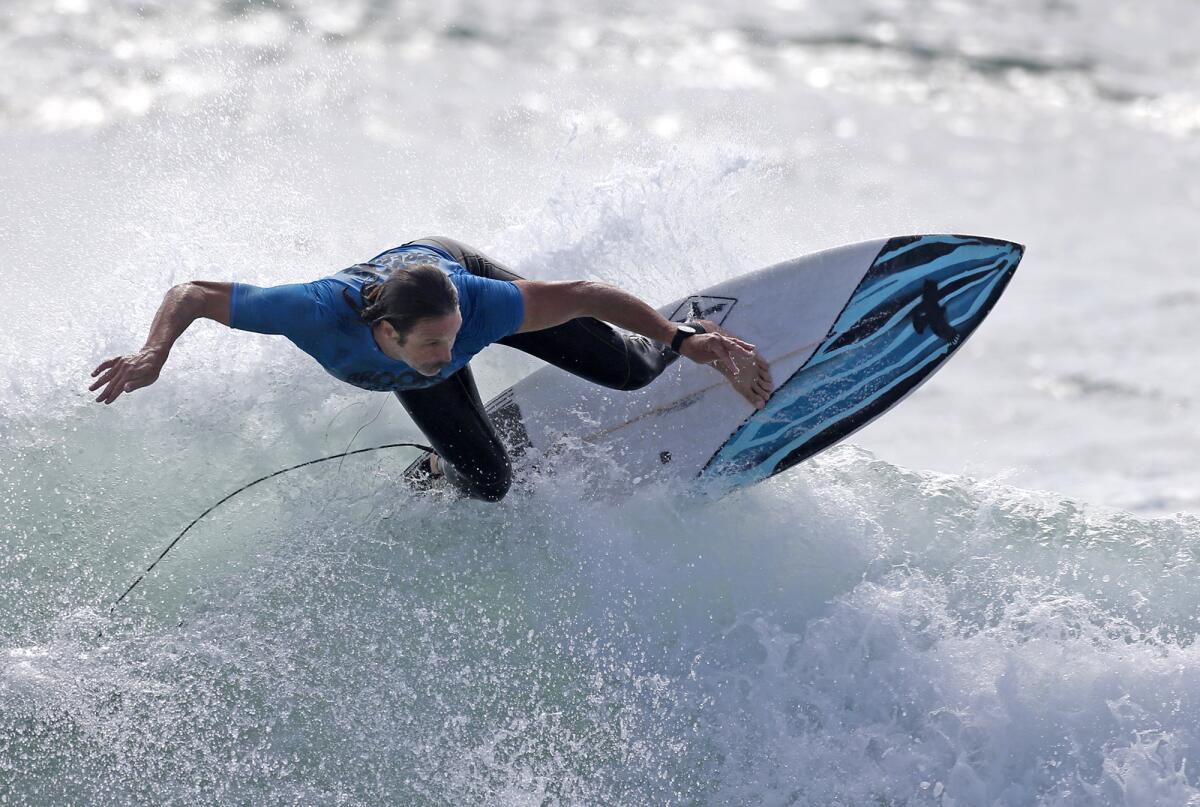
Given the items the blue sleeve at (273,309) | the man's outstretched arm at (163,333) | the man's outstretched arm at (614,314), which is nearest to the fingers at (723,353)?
the man's outstretched arm at (614,314)

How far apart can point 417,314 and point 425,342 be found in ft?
0.35

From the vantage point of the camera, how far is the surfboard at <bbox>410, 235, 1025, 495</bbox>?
16.4 ft

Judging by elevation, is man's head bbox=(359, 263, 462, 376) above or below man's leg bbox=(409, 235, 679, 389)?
above

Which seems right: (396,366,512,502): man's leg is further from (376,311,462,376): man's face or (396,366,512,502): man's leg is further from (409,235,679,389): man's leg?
(376,311,462,376): man's face

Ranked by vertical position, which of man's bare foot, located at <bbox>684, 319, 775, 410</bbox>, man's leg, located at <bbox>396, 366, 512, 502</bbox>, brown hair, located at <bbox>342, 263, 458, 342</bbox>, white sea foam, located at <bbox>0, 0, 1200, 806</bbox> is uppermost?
brown hair, located at <bbox>342, 263, 458, 342</bbox>

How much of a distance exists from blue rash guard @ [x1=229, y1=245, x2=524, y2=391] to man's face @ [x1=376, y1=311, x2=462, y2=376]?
0.31 feet

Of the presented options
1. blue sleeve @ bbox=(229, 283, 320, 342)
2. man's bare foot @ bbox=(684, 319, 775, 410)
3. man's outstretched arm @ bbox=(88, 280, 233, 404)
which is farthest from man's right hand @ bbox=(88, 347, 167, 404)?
man's bare foot @ bbox=(684, 319, 775, 410)

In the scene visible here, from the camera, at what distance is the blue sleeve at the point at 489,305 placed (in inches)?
155

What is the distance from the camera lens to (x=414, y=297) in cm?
359

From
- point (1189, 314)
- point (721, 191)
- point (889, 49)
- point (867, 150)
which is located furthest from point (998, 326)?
point (889, 49)

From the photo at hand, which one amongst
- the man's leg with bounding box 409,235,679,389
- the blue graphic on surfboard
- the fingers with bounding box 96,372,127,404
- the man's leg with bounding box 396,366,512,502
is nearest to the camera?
the fingers with bounding box 96,372,127,404

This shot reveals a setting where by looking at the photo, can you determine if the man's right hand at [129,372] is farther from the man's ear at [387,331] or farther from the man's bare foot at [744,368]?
the man's bare foot at [744,368]

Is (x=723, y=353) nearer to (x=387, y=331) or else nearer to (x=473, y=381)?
(x=473, y=381)

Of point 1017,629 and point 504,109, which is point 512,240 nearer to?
point 1017,629
